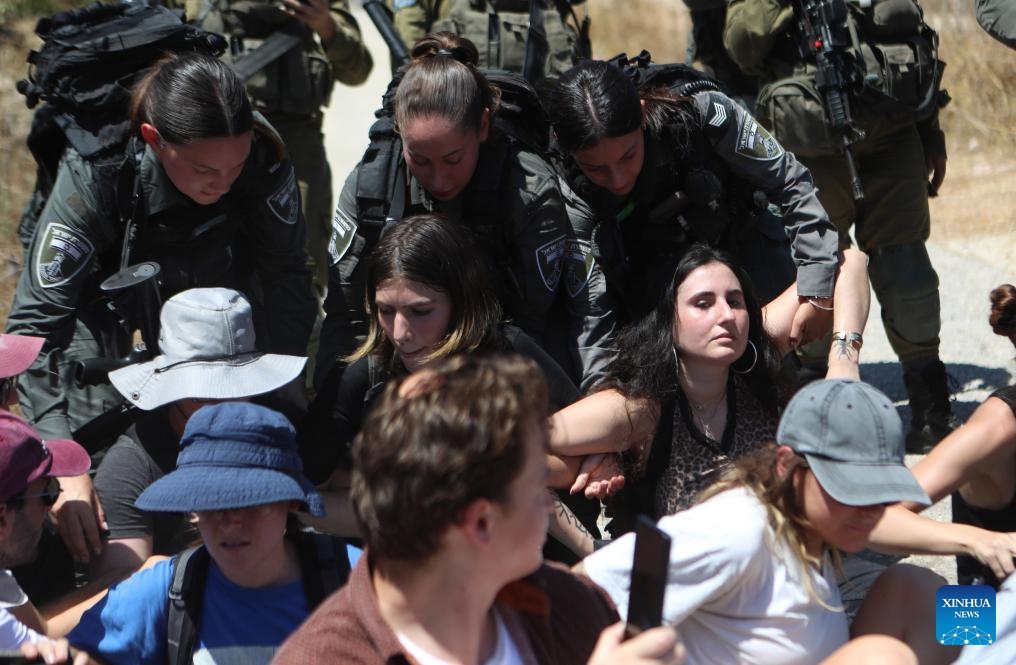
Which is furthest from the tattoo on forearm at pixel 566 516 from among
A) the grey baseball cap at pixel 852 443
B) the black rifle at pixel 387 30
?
the black rifle at pixel 387 30

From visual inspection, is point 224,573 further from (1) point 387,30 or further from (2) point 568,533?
(1) point 387,30

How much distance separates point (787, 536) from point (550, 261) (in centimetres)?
131

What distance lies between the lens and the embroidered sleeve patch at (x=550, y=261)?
3426mm

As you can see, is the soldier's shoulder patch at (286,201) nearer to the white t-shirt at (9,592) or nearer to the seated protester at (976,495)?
the white t-shirt at (9,592)

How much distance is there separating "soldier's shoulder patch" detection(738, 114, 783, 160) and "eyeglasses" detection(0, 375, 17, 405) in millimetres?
2024

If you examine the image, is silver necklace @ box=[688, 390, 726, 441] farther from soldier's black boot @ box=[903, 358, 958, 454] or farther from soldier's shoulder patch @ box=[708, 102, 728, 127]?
soldier's black boot @ box=[903, 358, 958, 454]

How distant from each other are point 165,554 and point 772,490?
4.80 feet

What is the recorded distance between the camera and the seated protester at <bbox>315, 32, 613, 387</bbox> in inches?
133

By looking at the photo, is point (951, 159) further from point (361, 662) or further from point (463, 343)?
point (361, 662)

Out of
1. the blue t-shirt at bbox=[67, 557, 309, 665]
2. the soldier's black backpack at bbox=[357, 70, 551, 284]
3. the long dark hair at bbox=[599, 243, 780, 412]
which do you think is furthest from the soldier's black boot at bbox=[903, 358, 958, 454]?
the blue t-shirt at bbox=[67, 557, 309, 665]

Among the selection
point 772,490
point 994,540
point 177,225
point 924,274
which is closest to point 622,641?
point 772,490

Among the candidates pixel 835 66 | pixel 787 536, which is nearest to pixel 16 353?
pixel 787 536

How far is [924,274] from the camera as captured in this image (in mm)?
4957

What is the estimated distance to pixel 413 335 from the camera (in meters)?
3.10
